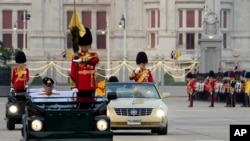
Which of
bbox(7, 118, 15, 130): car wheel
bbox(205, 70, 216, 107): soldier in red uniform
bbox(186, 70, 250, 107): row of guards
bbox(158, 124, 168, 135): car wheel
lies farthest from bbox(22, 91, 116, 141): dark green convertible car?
bbox(205, 70, 216, 107): soldier in red uniform

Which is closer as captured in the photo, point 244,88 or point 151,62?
point 244,88

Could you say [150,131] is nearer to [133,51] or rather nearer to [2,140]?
[2,140]

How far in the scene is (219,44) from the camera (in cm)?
Answer: 8456

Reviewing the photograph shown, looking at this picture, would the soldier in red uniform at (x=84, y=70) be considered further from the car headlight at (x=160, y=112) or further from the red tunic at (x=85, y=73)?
the car headlight at (x=160, y=112)

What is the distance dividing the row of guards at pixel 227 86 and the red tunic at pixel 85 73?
3377 centimetres

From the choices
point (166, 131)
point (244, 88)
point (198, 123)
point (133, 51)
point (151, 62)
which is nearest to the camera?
point (166, 131)

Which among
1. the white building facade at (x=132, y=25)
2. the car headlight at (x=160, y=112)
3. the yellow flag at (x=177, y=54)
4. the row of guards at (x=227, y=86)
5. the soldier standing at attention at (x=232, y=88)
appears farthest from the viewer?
the white building facade at (x=132, y=25)

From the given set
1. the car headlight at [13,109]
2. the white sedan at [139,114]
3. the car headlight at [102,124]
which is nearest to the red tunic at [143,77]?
the white sedan at [139,114]

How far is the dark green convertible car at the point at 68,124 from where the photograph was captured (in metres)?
24.5

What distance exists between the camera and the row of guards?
63406mm

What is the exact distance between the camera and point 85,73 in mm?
28125

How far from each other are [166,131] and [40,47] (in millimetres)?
78376

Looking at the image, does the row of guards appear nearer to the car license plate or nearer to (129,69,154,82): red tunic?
(129,69,154,82): red tunic

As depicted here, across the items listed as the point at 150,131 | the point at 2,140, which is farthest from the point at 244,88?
the point at 2,140
